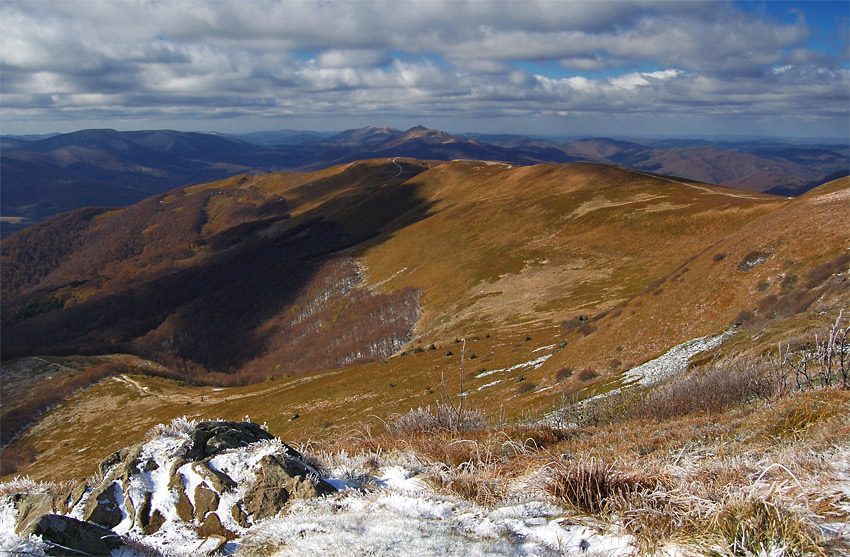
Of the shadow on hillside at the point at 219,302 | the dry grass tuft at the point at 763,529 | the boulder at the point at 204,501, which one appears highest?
the dry grass tuft at the point at 763,529

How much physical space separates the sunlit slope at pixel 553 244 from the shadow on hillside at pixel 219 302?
34.0 m

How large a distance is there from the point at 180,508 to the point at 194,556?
1.32 m

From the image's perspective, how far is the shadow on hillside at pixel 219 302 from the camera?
424 feet

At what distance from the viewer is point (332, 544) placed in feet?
15.6

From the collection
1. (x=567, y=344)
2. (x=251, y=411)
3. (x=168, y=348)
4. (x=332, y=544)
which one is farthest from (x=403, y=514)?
(x=168, y=348)

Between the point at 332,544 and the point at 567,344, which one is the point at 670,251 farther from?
the point at 332,544

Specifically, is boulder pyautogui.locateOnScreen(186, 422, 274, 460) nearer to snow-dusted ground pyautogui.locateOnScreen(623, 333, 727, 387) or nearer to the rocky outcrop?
the rocky outcrop

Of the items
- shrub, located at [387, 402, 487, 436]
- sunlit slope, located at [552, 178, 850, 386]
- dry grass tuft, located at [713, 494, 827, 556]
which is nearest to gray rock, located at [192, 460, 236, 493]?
shrub, located at [387, 402, 487, 436]

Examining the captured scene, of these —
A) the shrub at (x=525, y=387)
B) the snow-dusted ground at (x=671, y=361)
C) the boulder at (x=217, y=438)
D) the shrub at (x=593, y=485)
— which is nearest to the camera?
the shrub at (x=593, y=485)

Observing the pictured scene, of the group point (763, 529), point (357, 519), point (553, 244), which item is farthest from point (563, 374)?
point (553, 244)

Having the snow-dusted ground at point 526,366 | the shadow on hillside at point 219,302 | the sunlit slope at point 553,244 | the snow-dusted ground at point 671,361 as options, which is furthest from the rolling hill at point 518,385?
the shadow on hillside at point 219,302

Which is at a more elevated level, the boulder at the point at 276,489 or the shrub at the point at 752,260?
the boulder at the point at 276,489

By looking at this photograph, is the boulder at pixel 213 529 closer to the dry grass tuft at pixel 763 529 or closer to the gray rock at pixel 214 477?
the gray rock at pixel 214 477

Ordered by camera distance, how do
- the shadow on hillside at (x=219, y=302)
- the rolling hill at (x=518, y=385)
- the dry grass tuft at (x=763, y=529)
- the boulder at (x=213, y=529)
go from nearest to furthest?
the dry grass tuft at (x=763, y=529), the rolling hill at (x=518, y=385), the boulder at (x=213, y=529), the shadow on hillside at (x=219, y=302)
